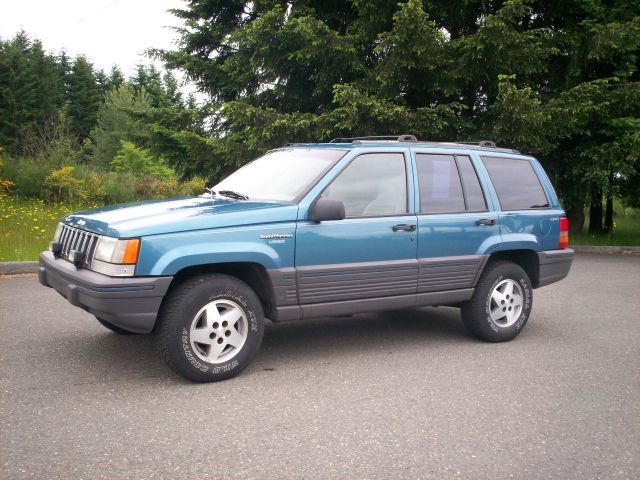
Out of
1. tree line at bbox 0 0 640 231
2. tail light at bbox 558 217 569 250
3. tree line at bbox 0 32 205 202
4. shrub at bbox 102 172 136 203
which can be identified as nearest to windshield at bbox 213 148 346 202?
tail light at bbox 558 217 569 250

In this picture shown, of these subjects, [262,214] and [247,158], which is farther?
[247,158]

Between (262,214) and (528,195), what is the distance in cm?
308

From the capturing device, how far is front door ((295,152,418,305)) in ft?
16.8

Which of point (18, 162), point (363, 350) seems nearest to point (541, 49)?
point (363, 350)

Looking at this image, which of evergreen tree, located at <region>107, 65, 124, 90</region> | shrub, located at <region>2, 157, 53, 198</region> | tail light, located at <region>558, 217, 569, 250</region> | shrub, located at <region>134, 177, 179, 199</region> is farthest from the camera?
evergreen tree, located at <region>107, 65, 124, 90</region>

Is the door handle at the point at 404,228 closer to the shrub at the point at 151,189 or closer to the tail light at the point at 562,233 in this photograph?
the tail light at the point at 562,233

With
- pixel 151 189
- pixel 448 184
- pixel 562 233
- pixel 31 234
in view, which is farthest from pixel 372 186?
pixel 151 189

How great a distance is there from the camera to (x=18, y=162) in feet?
79.2

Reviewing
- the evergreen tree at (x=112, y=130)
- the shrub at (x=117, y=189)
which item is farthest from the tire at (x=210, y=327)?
the evergreen tree at (x=112, y=130)

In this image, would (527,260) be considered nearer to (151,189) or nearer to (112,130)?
(151,189)

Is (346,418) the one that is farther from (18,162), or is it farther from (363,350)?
(18,162)

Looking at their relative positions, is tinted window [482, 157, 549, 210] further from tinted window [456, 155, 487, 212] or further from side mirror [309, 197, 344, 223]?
side mirror [309, 197, 344, 223]

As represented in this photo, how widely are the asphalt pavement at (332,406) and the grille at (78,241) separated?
35.5 inches

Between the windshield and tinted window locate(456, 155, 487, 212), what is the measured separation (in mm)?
1330
